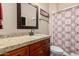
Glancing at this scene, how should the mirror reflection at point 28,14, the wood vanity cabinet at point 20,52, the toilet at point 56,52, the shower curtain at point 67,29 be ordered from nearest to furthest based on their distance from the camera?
the wood vanity cabinet at point 20,52, the mirror reflection at point 28,14, the toilet at point 56,52, the shower curtain at point 67,29

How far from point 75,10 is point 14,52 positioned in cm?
181

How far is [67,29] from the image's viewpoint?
7.98 feet

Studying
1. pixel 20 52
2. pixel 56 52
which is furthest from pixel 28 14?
pixel 20 52

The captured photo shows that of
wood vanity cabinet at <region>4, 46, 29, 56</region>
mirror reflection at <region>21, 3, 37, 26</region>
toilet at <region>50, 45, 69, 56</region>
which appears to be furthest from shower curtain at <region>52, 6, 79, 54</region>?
wood vanity cabinet at <region>4, 46, 29, 56</region>

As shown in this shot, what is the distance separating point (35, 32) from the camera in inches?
88.7

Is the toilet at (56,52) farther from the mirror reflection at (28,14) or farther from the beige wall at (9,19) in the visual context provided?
the beige wall at (9,19)

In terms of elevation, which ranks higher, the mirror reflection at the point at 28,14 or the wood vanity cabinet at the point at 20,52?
the mirror reflection at the point at 28,14

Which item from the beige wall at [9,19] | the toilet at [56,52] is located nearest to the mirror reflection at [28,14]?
the beige wall at [9,19]

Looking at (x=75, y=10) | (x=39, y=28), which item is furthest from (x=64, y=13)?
(x=39, y=28)

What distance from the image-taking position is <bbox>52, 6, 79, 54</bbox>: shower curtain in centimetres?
232

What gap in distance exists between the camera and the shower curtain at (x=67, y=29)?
7.61 feet

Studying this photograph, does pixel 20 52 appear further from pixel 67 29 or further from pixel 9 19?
pixel 67 29

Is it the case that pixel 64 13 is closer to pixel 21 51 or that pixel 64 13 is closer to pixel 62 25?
pixel 62 25

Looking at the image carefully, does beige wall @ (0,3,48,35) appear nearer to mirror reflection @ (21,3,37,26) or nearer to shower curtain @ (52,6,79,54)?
mirror reflection @ (21,3,37,26)
